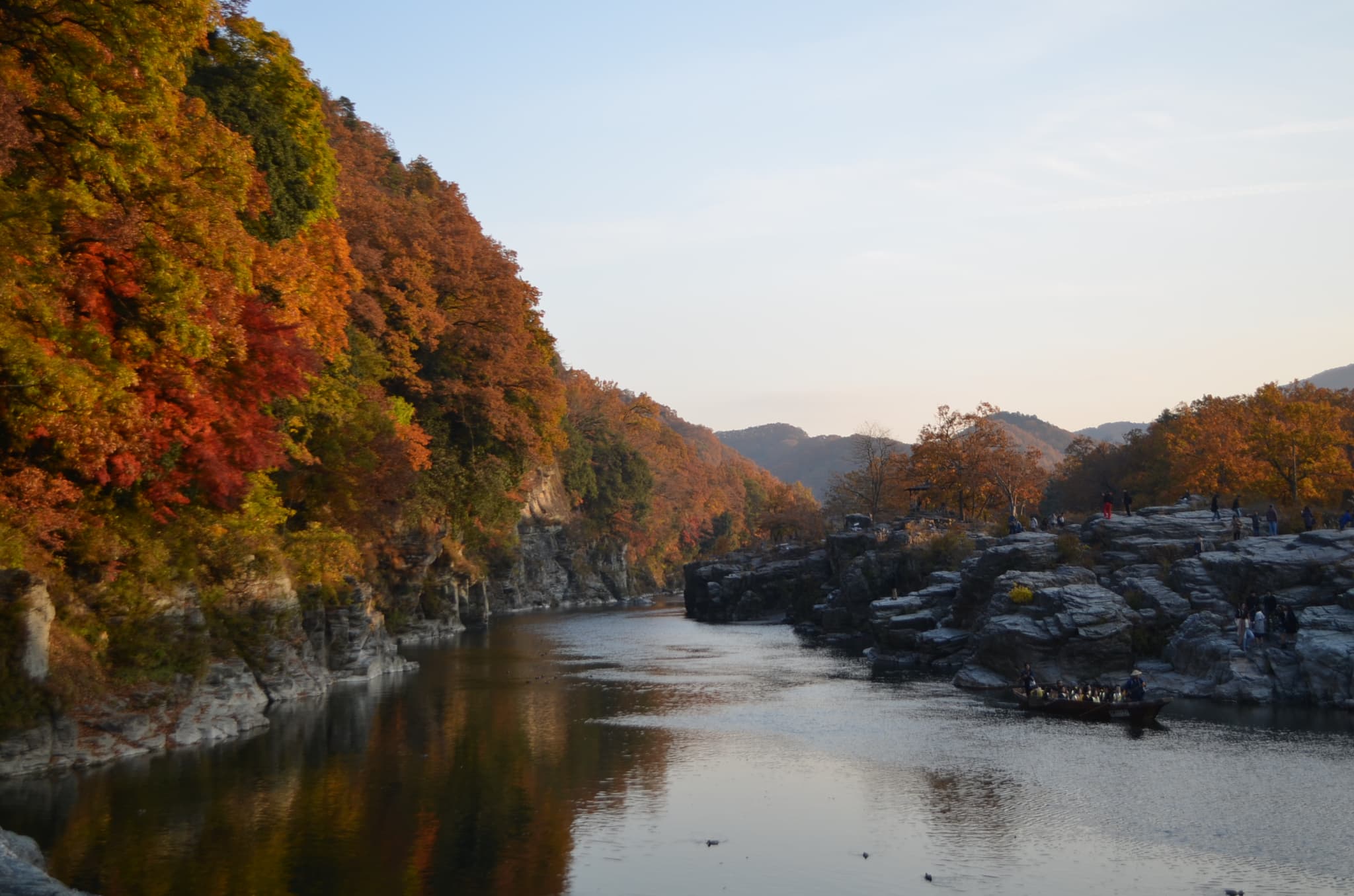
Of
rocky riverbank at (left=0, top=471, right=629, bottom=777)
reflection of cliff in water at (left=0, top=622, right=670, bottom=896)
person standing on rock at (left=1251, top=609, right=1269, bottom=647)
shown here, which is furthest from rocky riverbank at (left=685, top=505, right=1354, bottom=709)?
rocky riverbank at (left=0, top=471, right=629, bottom=777)

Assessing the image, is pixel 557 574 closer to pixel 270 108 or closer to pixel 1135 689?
pixel 270 108

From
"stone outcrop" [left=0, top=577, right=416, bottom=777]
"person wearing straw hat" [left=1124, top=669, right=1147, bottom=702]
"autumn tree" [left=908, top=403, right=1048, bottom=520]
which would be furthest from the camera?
"autumn tree" [left=908, top=403, right=1048, bottom=520]

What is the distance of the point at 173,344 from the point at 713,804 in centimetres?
1998

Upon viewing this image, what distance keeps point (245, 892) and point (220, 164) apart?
869 inches

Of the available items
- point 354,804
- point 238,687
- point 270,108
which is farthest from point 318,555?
point 354,804

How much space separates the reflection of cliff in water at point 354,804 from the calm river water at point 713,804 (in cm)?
10

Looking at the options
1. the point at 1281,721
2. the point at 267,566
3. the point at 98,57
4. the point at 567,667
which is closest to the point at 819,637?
the point at 567,667

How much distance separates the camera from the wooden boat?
39000mm

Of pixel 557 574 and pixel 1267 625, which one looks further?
pixel 557 574

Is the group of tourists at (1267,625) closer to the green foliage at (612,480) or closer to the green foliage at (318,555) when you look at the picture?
the green foliage at (318,555)

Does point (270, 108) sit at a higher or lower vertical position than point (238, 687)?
higher

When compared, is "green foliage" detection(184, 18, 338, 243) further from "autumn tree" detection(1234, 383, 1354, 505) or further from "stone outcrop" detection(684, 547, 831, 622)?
"stone outcrop" detection(684, 547, 831, 622)

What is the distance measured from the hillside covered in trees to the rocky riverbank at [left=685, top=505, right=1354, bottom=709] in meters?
30.4

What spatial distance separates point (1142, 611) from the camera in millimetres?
51125
